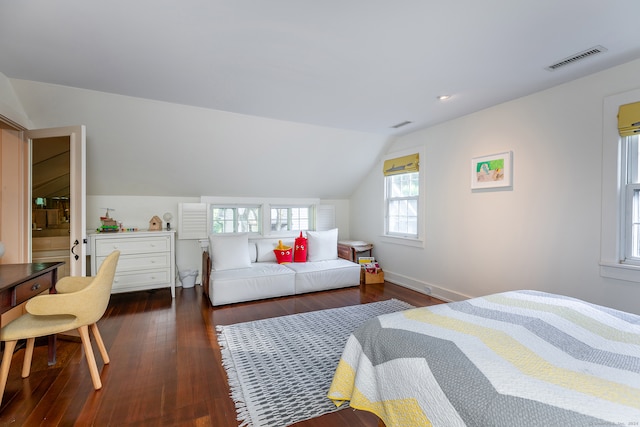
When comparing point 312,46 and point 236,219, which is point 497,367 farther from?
point 236,219

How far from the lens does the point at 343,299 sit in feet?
12.9

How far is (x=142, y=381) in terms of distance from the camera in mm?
2037

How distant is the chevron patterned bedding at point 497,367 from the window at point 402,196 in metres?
2.68

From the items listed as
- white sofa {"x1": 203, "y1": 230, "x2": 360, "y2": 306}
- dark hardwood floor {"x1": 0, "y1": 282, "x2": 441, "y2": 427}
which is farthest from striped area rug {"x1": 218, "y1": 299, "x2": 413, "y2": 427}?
white sofa {"x1": 203, "y1": 230, "x2": 360, "y2": 306}

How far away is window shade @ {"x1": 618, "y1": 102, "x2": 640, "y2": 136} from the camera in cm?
221

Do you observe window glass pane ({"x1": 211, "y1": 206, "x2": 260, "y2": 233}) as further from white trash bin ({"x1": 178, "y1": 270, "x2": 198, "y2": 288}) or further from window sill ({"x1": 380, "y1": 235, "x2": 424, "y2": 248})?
window sill ({"x1": 380, "y1": 235, "x2": 424, "y2": 248})

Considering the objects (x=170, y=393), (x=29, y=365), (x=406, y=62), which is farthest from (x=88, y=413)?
(x=406, y=62)

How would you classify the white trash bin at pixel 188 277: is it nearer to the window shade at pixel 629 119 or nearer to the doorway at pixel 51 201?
the doorway at pixel 51 201

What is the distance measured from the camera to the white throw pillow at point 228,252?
399 centimetres

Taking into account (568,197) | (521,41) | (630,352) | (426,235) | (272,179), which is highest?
(521,41)

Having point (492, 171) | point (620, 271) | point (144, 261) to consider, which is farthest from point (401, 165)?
point (144, 261)

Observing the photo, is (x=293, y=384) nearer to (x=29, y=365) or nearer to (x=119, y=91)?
(x=29, y=365)

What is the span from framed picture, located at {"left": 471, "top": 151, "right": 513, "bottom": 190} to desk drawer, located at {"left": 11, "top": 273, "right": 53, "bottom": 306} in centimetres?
415

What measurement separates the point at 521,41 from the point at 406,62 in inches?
29.5
